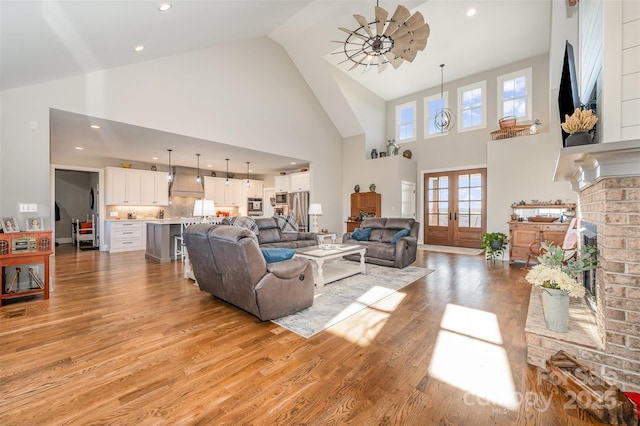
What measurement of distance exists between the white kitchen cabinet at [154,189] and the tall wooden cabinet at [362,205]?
5.73 metres

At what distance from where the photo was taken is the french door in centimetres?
767

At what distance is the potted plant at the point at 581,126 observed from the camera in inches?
75.2

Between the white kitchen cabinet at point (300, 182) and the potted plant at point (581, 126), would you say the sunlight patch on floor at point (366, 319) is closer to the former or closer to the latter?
the potted plant at point (581, 126)

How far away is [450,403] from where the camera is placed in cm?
162

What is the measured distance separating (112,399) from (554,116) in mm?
8086

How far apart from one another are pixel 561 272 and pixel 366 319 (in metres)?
1.67

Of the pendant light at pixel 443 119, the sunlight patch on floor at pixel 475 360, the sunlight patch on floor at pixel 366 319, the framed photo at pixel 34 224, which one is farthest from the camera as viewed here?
the pendant light at pixel 443 119

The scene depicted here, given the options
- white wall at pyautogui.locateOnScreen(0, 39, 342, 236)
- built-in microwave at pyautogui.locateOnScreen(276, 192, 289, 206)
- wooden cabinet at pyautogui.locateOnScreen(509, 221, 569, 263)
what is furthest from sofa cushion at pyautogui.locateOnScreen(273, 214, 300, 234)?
wooden cabinet at pyautogui.locateOnScreen(509, 221, 569, 263)

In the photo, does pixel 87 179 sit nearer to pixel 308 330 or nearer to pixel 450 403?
pixel 308 330

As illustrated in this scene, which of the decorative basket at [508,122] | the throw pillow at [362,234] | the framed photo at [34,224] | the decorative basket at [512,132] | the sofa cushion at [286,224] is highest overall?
the decorative basket at [508,122]

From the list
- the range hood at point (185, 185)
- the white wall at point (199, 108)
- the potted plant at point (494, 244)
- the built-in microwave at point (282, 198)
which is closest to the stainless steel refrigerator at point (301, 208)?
the built-in microwave at point (282, 198)

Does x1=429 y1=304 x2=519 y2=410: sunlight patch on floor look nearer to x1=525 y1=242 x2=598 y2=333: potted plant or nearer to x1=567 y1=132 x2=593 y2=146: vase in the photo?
x1=525 y1=242 x2=598 y2=333: potted plant

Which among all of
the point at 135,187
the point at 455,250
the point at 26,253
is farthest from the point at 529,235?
the point at 135,187

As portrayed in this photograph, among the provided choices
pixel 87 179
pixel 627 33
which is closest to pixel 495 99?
pixel 627 33
